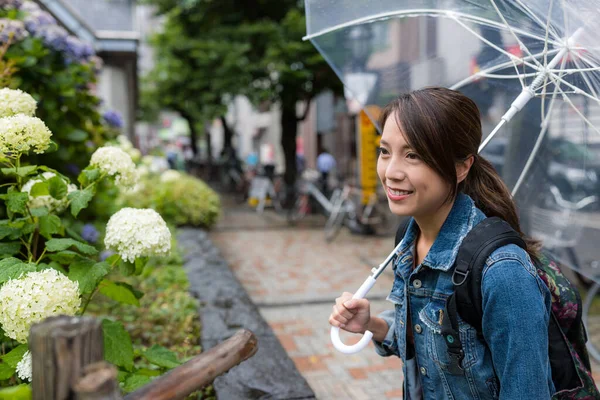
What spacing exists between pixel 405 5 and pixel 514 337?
1590mm

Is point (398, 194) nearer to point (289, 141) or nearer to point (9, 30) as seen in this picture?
point (9, 30)

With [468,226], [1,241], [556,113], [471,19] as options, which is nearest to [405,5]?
[471,19]

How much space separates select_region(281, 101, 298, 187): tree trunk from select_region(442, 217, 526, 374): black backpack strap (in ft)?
37.1

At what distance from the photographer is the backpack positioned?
1.35 m

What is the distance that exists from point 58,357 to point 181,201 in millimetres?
7686

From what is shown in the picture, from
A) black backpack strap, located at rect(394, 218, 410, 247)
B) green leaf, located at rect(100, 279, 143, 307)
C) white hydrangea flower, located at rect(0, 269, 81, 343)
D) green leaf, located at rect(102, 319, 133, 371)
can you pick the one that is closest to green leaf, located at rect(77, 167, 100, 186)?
green leaf, located at rect(100, 279, 143, 307)

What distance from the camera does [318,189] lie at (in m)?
11.6

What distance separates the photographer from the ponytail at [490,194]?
5.21ft

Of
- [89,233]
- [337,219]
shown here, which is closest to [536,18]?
[89,233]

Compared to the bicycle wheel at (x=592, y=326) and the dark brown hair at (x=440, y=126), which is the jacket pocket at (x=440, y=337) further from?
the bicycle wheel at (x=592, y=326)

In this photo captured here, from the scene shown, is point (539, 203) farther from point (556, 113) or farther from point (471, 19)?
point (471, 19)

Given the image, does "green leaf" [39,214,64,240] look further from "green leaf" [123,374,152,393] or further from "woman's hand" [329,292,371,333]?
"woman's hand" [329,292,371,333]

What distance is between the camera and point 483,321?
1.31 m

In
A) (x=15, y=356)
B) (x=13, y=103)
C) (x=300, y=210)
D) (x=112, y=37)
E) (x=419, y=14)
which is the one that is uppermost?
(x=112, y=37)
